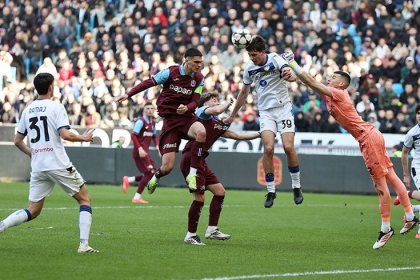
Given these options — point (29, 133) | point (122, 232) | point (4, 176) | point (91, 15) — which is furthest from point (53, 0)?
point (29, 133)

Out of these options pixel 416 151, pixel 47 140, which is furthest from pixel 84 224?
pixel 416 151

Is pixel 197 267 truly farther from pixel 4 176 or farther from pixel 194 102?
pixel 4 176

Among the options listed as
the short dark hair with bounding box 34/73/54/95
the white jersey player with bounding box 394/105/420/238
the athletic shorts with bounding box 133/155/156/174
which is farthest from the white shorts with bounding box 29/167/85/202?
the athletic shorts with bounding box 133/155/156/174

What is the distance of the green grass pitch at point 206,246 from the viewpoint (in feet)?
37.7

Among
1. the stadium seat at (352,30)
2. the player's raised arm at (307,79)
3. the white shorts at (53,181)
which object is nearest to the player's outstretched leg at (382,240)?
the player's raised arm at (307,79)

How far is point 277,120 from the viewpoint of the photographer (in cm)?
1566

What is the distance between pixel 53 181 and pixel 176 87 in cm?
348

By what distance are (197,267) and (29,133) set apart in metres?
2.69

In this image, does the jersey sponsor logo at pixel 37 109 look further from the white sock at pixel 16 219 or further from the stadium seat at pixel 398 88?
the stadium seat at pixel 398 88

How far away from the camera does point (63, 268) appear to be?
11438mm

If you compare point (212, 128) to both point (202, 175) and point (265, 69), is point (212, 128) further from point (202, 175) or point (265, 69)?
point (265, 69)

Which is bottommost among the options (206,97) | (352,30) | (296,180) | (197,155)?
(296,180)

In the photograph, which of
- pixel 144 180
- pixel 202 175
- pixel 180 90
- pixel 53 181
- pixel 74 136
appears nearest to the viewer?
pixel 74 136

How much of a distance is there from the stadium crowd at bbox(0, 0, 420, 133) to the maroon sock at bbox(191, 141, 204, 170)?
50.3 ft
